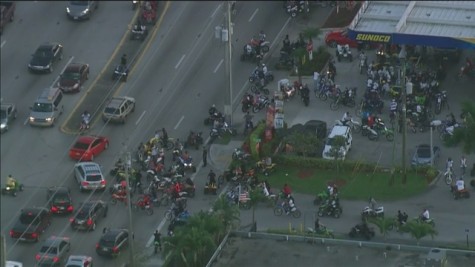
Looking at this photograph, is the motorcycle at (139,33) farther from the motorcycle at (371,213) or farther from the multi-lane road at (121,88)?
the motorcycle at (371,213)

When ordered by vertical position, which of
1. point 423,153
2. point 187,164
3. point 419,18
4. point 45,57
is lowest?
point 187,164

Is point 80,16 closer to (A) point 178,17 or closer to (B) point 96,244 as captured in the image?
A: (A) point 178,17

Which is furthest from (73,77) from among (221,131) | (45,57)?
(221,131)

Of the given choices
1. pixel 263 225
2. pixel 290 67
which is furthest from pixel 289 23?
pixel 263 225

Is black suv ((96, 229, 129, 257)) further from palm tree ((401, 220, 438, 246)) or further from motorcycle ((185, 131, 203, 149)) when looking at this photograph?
palm tree ((401, 220, 438, 246))

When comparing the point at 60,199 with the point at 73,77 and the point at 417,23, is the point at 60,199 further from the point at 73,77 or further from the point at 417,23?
the point at 417,23

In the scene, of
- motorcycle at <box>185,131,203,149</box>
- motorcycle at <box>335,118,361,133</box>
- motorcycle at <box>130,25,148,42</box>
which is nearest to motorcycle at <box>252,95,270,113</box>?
motorcycle at <box>185,131,203,149</box>

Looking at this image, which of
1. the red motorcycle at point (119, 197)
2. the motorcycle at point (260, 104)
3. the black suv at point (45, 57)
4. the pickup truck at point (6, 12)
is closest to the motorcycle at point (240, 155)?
the motorcycle at point (260, 104)
